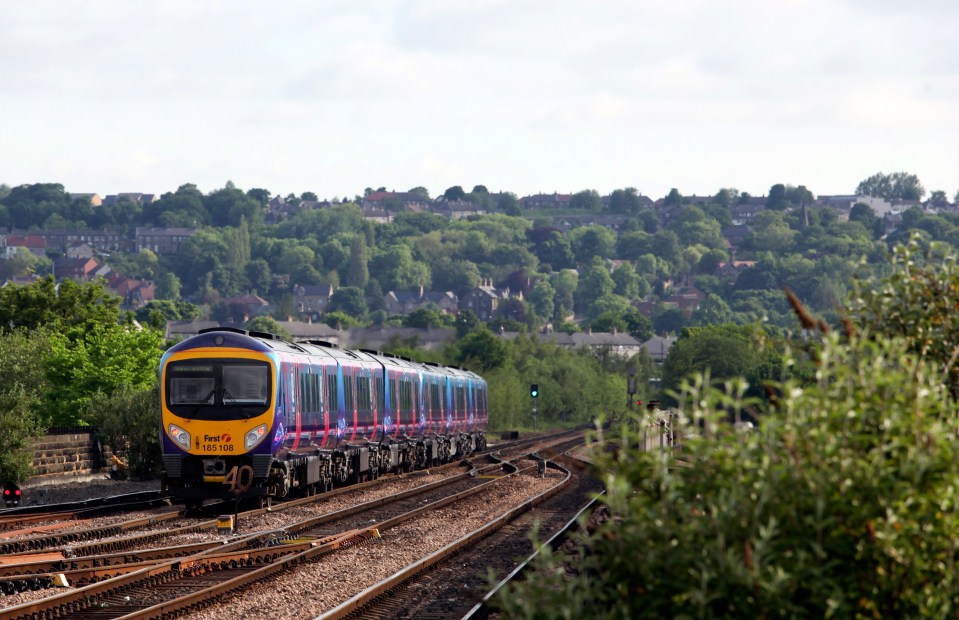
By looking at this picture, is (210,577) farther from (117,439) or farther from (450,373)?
(450,373)

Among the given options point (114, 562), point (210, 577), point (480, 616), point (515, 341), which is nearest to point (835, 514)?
point (480, 616)

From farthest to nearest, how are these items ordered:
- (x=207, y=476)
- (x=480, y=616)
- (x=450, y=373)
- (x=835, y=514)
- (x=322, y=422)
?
(x=450, y=373)
(x=322, y=422)
(x=207, y=476)
(x=480, y=616)
(x=835, y=514)

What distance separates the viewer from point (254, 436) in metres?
26.8

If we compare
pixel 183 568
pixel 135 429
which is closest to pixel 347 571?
pixel 183 568

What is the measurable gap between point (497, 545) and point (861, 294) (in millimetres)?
13447

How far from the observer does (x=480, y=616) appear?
14.6m

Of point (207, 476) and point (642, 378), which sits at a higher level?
point (207, 476)

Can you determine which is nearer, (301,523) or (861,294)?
(861,294)

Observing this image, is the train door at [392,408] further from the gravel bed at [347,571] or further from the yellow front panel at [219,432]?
the yellow front panel at [219,432]

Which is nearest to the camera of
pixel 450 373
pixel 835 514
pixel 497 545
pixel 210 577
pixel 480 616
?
pixel 835 514

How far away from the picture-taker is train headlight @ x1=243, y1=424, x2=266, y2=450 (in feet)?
87.8

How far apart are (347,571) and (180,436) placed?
8.81m

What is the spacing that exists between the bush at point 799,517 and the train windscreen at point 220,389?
19.6 m

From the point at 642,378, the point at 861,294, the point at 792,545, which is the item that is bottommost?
the point at 642,378
